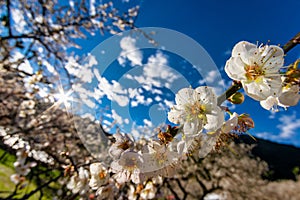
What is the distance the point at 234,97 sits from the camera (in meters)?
0.76

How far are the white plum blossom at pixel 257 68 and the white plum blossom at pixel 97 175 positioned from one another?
0.88 meters

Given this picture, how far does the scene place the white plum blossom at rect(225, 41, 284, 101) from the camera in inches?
28.6

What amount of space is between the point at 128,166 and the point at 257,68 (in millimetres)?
680

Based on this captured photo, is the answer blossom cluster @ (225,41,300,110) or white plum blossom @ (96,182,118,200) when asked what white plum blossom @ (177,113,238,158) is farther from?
white plum blossom @ (96,182,118,200)

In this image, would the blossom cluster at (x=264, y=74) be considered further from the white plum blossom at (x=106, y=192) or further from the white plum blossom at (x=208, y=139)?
the white plum blossom at (x=106, y=192)

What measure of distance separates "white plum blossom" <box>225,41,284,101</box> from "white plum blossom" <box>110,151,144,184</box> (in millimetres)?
511

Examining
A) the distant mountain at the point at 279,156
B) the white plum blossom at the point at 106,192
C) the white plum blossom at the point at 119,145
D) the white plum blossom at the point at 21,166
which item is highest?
the distant mountain at the point at 279,156

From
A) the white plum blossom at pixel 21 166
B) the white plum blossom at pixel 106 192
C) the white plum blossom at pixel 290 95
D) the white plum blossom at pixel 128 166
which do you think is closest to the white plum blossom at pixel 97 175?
the white plum blossom at pixel 106 192

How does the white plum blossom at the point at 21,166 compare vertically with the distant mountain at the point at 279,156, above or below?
below

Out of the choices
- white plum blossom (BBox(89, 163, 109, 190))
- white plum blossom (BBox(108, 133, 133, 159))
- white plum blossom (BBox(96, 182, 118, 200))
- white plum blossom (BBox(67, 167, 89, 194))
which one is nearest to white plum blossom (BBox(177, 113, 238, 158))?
white plum blossom (BBox(108, 133, 133, 159))

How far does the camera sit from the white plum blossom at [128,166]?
2.97ft

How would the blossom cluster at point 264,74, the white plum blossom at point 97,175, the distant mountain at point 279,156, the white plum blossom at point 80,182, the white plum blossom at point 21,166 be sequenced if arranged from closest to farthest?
the blossom cluster at point 264,74
the white plum blossom at point 97,175
the white plum blossom at point 80,182
the white plum blossom at point 21,166
the distant mountain at point 279,156

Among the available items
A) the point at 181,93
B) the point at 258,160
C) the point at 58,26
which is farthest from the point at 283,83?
the point at 258,160

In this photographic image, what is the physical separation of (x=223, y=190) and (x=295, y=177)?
15.8 ft
